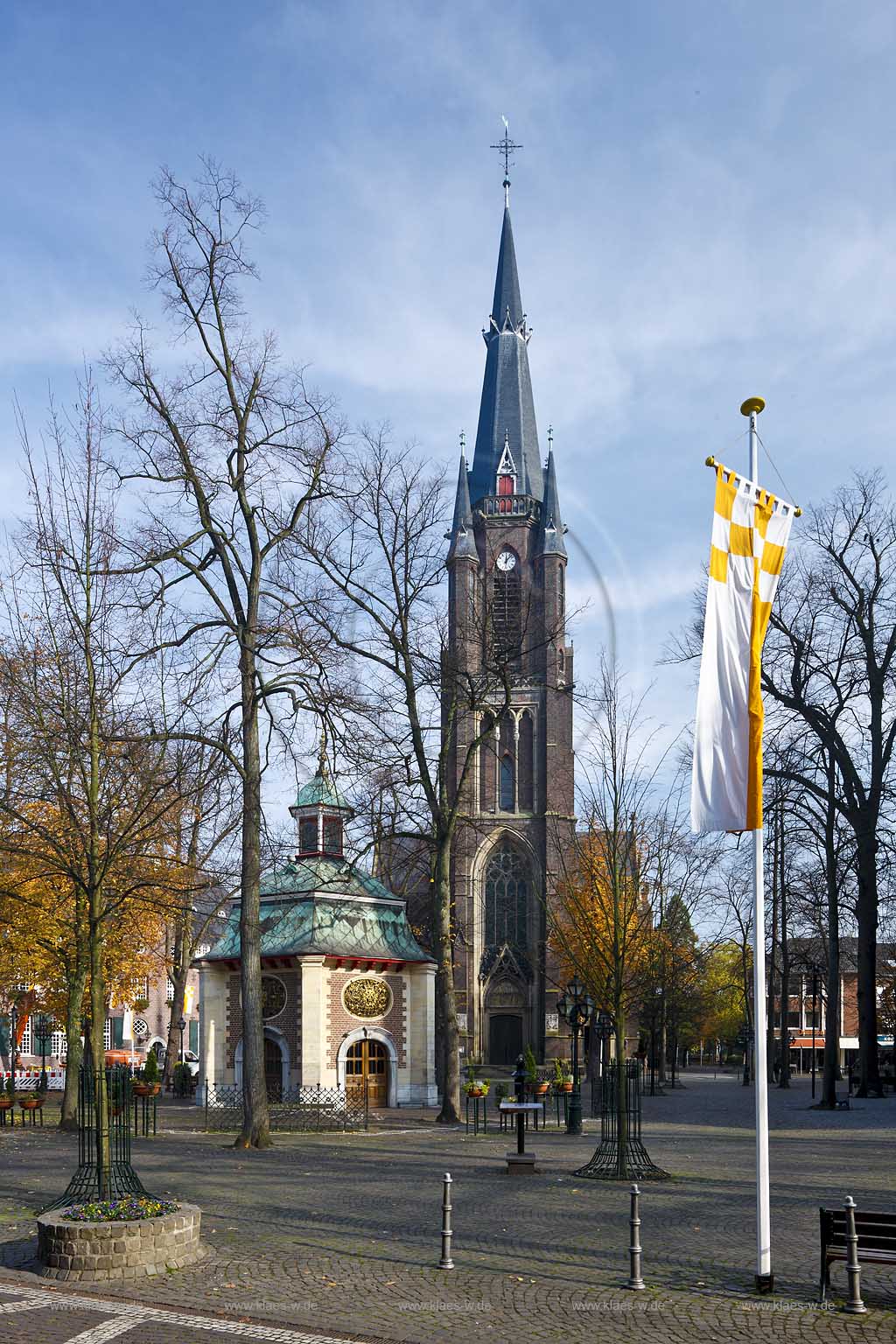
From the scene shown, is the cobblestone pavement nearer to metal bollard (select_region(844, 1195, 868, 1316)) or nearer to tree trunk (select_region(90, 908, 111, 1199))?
metal bollard (select_region(844, 1195, 868, 1316))

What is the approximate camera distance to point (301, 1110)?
29672 millimetres

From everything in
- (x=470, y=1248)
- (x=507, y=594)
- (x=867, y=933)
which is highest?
(x=507, y=594)

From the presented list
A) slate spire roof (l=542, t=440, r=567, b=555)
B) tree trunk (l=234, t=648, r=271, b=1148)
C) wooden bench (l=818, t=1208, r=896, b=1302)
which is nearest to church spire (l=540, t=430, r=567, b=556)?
slate spire roof (l=542, t=440, r=567, b=555)

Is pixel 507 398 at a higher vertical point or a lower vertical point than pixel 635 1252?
higher

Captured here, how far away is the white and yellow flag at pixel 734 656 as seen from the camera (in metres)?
11.7

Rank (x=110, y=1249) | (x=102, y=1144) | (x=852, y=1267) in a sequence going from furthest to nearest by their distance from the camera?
(x=102, y=1144), (x=110, y=1249), (x=852, y=1267)

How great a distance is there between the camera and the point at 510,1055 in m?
68.8

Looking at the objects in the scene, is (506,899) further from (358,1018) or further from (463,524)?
(358,1018)

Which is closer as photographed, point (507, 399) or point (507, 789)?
point (507, 789)

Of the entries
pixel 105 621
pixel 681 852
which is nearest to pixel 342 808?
pixel 105 621

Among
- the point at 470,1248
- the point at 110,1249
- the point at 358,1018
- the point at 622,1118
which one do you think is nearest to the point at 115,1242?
the point at 110,1249

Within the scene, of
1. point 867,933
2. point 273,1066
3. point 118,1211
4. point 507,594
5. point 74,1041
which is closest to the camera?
point 118,1211

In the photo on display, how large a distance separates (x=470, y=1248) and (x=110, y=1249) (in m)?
3.51

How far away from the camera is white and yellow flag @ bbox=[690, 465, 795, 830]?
11.7m
